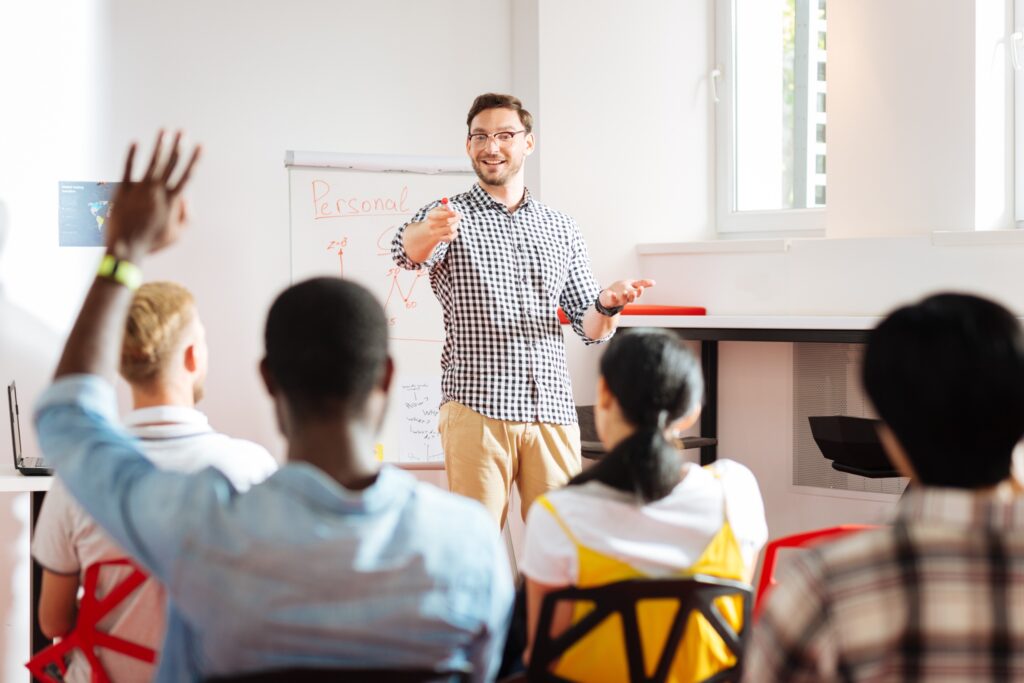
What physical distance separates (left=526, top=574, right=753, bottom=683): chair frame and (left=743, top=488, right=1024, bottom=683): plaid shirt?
48 centimetres

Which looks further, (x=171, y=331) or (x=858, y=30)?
(x=858, y=30)

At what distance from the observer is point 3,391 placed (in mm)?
3482

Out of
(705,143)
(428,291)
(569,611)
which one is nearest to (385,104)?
(428,291)

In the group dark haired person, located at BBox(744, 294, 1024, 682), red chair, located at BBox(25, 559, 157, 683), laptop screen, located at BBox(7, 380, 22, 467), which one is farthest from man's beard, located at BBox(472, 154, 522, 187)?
dark haired person, located at BBox(744, 294, 1024, 682)

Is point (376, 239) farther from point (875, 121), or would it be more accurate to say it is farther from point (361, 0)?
point (875, 121)

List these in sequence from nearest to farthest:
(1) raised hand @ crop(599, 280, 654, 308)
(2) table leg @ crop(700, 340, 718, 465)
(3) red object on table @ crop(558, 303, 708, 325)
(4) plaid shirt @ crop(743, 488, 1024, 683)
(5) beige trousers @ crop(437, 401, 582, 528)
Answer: (4) plaid shirt @ crop(743, 488, 1024, 683) < (1) raised hand @ crop(599, 280, 654, 308) < (5) beige trousers @ crop(437, 401, 582, 528) < (3) red object on table @ crop(558, 303, 708, 325) < (2) table leg @ crop(700, 340, 718, 465)

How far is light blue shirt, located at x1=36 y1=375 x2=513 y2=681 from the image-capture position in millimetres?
1097

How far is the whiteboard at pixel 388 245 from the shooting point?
385cm

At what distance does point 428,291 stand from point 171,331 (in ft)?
7.71

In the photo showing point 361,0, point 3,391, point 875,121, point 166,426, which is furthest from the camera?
point 361,0

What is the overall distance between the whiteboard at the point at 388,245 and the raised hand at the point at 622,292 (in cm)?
125

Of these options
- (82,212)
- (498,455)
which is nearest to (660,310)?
(498,455)

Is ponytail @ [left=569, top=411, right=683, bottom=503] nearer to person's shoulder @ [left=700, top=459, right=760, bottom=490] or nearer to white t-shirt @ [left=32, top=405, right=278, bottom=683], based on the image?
person's shoulder @ [left=700, top=459, right=760, bottom=490]

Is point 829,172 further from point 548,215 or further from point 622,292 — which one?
point 622,292
